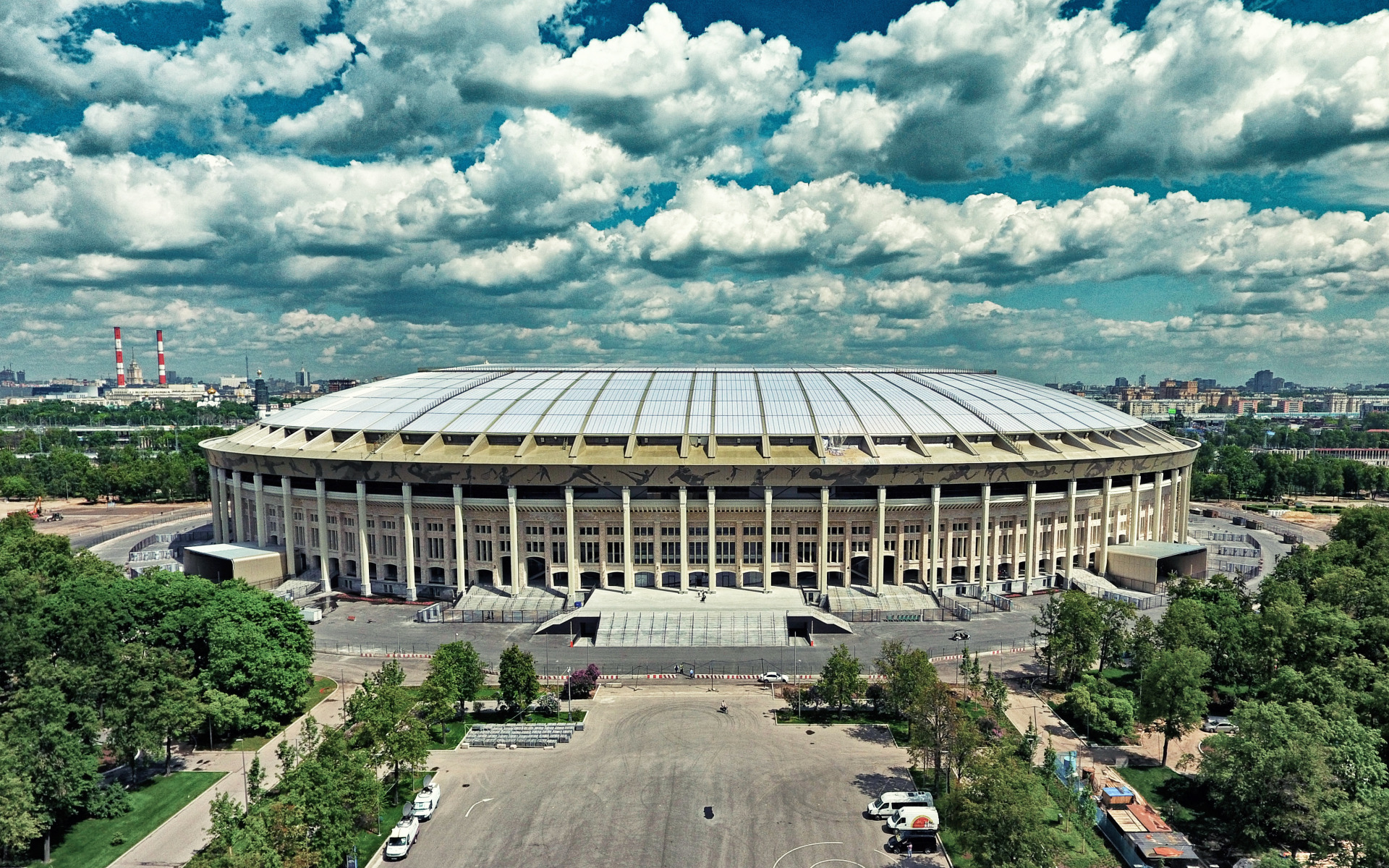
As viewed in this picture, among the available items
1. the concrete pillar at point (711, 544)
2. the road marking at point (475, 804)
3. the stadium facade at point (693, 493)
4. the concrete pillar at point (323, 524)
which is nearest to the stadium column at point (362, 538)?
the stadium facade at point (693, 493)

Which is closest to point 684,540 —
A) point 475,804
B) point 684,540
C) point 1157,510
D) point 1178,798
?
point 684,540

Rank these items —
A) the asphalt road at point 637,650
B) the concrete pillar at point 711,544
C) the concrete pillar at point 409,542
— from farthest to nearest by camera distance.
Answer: the concrete pillar at point 409,542
the concrete pillar at point 711,544
the asphalt road at point 637,650

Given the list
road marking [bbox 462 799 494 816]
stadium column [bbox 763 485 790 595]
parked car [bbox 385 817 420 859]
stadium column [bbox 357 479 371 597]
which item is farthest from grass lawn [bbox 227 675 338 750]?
stadium column [bbox 763 485 790 595]

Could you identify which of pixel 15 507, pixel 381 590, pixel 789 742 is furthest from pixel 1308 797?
pixel 15 507

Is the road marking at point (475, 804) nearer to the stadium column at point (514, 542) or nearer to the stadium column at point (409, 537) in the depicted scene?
the stadium column at point (514, 542)

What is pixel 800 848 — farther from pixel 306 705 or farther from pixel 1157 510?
pixel 1157 510

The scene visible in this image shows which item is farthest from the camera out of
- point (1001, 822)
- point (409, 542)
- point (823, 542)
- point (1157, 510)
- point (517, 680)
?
point (1157, 510)
